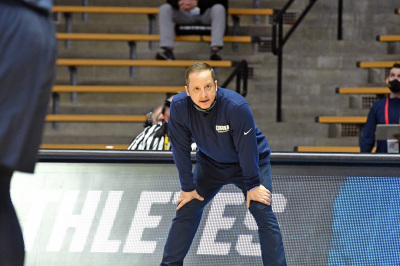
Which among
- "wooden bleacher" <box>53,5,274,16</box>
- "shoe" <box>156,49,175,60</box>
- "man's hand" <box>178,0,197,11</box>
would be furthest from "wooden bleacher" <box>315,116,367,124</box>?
"man's hand" <box>178,0,197,11</box>

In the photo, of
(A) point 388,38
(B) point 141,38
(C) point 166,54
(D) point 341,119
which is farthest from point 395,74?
(B) point 141,38

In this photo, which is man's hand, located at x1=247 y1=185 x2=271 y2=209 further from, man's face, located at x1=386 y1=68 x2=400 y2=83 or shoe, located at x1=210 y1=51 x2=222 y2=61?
shoe, located at x1=210 y1=51 x2=222 y2=61

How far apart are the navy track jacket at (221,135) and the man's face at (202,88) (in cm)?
9

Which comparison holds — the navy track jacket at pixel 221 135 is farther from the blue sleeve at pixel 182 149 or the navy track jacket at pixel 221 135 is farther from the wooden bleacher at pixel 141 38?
the wooden bleacher at pixel 141 38

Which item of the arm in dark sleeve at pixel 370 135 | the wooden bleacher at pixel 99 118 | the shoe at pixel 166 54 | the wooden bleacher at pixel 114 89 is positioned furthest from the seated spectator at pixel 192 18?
the arm in dark sleeve at pixel 370 135

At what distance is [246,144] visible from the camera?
3.29m

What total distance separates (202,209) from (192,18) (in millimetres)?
5194

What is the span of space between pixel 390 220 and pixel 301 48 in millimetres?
5385

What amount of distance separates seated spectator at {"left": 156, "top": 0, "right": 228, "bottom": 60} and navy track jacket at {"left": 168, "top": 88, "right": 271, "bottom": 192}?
185 inches

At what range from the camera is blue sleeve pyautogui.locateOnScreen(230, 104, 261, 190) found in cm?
328

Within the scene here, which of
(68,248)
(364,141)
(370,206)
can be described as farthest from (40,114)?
(364,141)

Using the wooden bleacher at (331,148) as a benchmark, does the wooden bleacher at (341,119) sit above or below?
above

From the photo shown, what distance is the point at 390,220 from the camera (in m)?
3.62

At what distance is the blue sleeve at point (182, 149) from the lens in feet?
11.2
